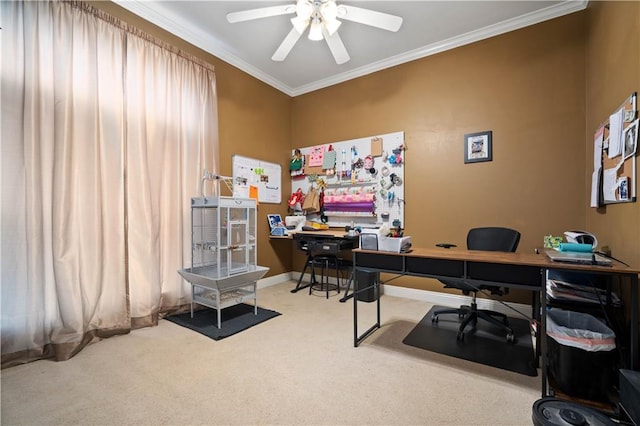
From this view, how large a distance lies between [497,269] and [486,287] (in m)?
0.73

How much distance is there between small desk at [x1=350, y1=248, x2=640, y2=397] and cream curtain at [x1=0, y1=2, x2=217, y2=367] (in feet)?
6.78

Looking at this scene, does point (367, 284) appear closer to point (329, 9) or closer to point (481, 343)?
point (481, 343)

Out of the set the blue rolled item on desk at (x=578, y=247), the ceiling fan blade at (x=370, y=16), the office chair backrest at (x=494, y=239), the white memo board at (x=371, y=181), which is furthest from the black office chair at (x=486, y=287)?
the ceiling fan blade at (x=370, y=16)

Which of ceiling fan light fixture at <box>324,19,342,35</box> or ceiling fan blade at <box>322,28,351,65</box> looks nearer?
ceiling fan light fixture at <box>324,19,342,35</box>

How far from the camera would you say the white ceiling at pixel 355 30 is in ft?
9.13

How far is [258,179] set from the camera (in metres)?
4.13

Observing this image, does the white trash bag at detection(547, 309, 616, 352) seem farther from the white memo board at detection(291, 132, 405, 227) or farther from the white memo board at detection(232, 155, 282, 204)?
the white memo board at detection(232, 155, 282, 204)

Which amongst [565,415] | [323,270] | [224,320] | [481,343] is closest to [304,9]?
[224,320]

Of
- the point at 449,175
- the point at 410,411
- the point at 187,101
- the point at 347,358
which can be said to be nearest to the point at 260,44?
the point at 187,101

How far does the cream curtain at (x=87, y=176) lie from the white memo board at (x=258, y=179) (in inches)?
27.4

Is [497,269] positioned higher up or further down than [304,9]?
further down

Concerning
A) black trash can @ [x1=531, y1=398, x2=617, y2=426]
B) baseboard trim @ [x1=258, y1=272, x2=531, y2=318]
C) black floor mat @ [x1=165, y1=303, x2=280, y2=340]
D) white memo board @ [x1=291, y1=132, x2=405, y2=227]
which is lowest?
black floor mat @ [x1=165, y1=303, x2=280, y2=340]

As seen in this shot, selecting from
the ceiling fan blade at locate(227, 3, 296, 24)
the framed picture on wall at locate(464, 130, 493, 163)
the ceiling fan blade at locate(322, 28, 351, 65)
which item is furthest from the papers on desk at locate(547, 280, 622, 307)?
the ceiling fan blade at locate(227, 3, 296, 24)

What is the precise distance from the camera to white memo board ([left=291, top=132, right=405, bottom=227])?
3.75 metres
